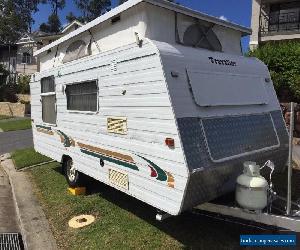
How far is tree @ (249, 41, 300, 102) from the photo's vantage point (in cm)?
1775

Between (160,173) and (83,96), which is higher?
(83,96)

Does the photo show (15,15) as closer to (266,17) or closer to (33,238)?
(266,17)

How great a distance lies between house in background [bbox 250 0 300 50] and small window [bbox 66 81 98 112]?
23.0 metres

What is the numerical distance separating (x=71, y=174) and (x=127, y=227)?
2.62m

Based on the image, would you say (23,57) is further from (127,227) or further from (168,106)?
(168,106)

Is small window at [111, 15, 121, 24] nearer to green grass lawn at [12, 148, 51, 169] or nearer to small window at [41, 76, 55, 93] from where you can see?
small window at [41, 76, 55, 93]

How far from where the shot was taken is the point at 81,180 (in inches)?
320

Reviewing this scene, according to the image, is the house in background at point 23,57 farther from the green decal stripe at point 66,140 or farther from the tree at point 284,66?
the green decal stripe at point 66,140

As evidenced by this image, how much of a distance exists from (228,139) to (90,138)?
282 cm

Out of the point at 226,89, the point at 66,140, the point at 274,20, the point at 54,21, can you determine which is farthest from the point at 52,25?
the point at 226,89

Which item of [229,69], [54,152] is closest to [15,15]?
[54,152]

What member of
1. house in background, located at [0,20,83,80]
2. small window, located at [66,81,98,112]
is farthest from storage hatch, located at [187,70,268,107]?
house in background, located at [0,20,83,80]

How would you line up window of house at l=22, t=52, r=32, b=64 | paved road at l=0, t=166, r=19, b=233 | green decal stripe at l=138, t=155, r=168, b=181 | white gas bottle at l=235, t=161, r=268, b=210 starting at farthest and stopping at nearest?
window of house at l=22, t=52, r=32, b=64 → paved road at l=0, t=166, r=19, b=233 → green decal stripe at l=138, t=155, r=168, b=181 → white gas bottle at l=235, t=161, r=268, b=210

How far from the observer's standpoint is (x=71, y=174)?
332 inches
